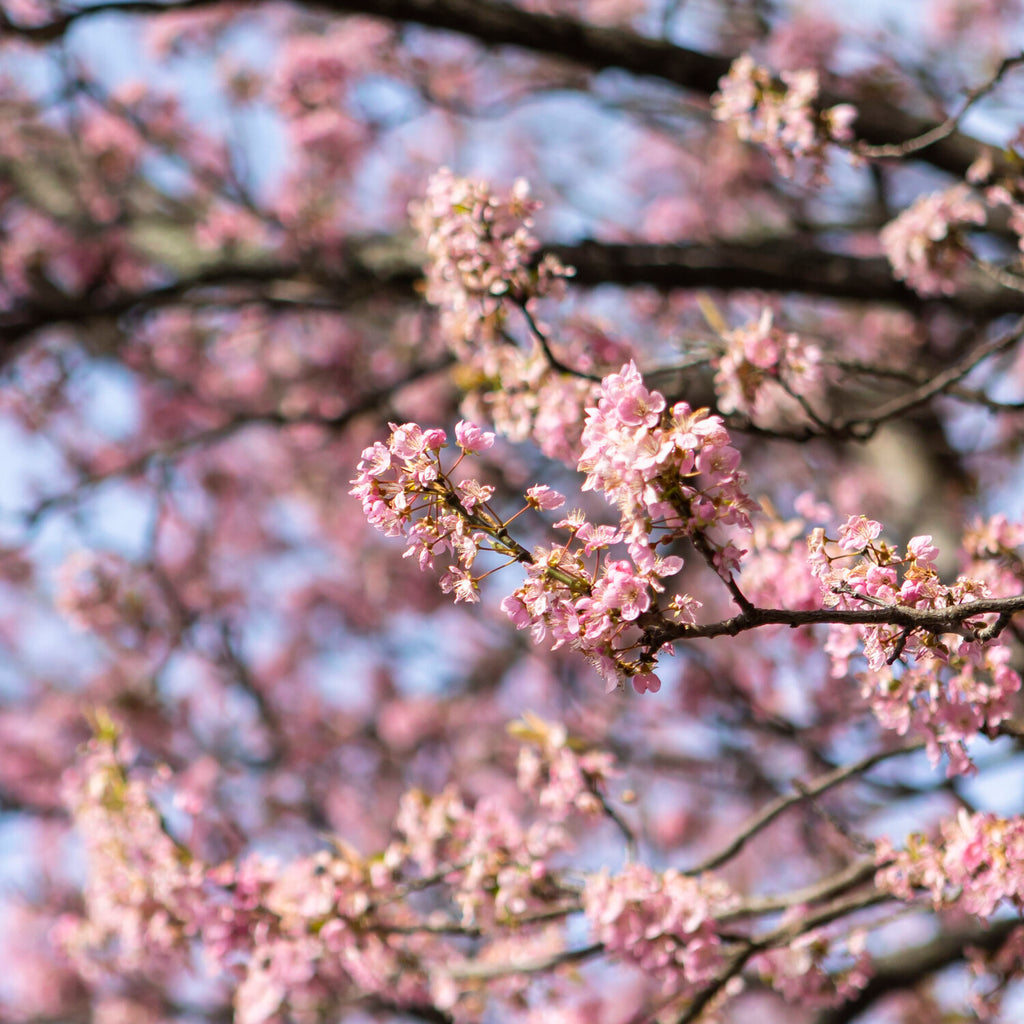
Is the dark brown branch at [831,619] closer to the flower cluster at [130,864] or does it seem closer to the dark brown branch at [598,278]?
the flower cluster at [130,864]

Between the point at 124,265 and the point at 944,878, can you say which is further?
the point at 124,265

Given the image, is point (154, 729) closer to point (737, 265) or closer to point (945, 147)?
point (737, 265)

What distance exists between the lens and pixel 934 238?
2793 millimetres

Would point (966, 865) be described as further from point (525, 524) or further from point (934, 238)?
point (525, 524)

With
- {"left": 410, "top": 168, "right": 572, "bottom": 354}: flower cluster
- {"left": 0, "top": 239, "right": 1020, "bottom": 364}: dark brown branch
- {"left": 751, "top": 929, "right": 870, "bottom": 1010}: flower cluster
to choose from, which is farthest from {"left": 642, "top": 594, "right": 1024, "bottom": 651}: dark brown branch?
{"left": 0, "top": 239, "right": 1020, "bottom": 364}: dark brown branch

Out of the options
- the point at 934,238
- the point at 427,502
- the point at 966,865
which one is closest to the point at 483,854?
the point at 966,865

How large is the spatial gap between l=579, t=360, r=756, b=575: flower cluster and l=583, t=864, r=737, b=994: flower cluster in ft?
4.15

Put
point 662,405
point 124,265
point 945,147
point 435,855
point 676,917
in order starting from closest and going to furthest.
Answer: point 662,405, point 676,917, point 435,855, point 945,147, point 124,265

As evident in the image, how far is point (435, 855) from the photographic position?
3.08m

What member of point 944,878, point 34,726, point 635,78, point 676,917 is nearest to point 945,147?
point 635,78

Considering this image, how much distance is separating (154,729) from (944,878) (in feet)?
17.3

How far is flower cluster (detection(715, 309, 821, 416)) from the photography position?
2.50 metres

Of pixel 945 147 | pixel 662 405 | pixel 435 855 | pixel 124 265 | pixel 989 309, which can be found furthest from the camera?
pixel 124 265

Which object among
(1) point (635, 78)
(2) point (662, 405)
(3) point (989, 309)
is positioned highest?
(1) point (635, 78)
